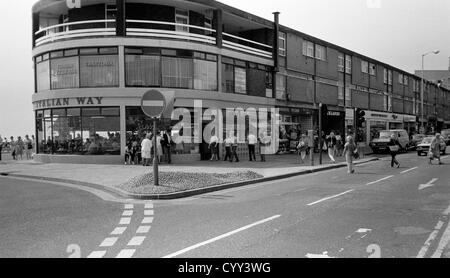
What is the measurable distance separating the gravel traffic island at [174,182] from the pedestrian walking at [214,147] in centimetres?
950

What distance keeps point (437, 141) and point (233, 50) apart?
42.6ft

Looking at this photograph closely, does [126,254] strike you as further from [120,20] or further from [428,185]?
[120,20]

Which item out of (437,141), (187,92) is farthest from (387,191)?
(187,92)

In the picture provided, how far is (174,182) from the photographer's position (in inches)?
550

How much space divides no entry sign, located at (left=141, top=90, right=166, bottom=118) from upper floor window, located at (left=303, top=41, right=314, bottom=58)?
25.7 m

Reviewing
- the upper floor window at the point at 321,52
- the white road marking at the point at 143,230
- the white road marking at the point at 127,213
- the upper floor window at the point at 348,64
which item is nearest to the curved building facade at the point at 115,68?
the white road marking at the point at 127,213

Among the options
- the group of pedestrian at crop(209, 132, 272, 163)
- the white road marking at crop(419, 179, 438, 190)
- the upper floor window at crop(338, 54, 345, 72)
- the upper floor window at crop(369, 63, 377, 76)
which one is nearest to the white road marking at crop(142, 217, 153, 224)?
the white road marking at crop(419, 179, 438, 190)

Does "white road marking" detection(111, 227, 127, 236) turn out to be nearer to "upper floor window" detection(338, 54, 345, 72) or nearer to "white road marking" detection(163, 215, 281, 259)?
"white road marking" detection(163, 215, 281, 259)

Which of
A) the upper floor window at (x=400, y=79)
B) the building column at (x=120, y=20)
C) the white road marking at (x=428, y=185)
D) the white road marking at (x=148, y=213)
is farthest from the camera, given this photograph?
the upper floor window at (x=400, y=79)

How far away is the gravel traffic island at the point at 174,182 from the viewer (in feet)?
42.0

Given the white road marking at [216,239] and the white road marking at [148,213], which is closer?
the white road marking at [216,239]

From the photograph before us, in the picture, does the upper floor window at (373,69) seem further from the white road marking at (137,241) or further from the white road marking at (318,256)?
the white road marking at (318,256)

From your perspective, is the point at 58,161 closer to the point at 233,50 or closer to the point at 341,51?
the point at 233,50

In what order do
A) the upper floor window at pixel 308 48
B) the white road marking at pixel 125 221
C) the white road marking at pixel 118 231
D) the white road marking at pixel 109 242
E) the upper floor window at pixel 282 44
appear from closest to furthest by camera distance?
the white road marking at pixel 109 242 → the white road marking at pixel 118 231 → the white road marking at pixel 125 221 → the upper floor window at pixel 282 44 → the upper floor window at pixel 308 48
